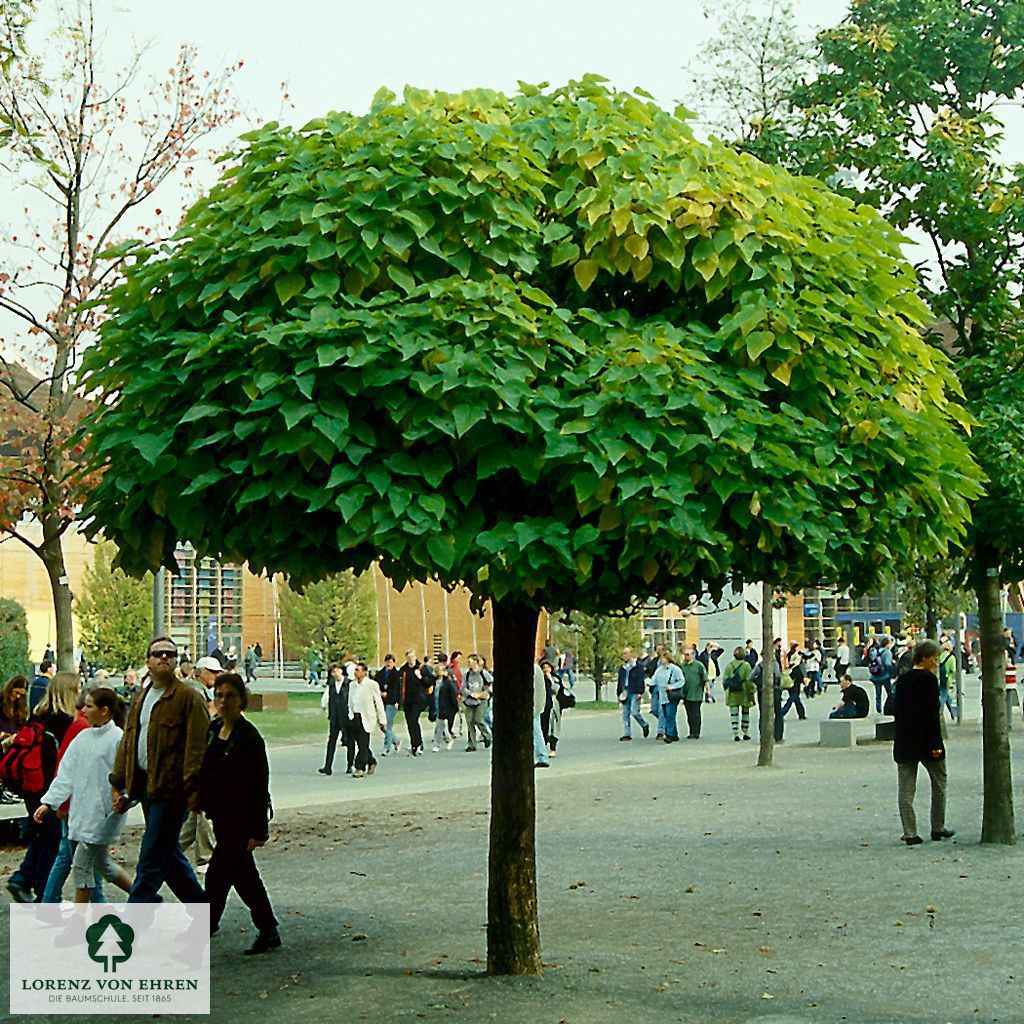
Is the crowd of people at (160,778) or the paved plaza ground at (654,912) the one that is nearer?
the paved plaza ground at (654,912)

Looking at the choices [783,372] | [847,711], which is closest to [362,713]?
[847,711]

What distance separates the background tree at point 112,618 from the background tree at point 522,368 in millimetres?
75568

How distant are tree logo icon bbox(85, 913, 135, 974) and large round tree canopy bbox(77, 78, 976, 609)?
2748 mm

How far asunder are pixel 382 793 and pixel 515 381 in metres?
15.7

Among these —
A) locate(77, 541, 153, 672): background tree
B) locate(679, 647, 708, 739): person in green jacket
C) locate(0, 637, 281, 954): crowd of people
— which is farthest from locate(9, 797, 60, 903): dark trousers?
locate(77, 541, 153, 672): background tree

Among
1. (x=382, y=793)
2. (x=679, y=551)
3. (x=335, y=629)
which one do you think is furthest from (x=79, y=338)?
(x=335, y=629)

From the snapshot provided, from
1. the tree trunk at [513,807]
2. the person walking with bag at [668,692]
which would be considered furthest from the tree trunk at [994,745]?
the person walking with bag at [668,692]

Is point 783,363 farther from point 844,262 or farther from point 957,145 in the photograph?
point 957,145

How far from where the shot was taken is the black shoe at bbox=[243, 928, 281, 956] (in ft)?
32.4

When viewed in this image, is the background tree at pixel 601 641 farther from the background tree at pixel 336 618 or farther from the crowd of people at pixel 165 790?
the crowd of people at pixel 165 790

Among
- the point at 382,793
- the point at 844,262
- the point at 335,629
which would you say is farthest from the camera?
the point at 335,629

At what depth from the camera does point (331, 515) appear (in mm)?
7297

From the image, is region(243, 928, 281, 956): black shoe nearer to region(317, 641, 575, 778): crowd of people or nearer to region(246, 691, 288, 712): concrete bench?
region(317, 641, 575, 778): crowd of people

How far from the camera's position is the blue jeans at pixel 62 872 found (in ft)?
33.5
